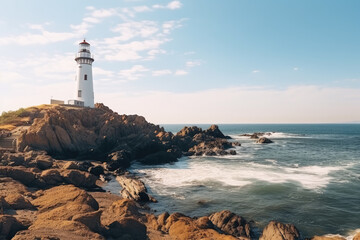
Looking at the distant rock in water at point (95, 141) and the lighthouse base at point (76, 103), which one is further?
the lighthouse base at point (76, 103)

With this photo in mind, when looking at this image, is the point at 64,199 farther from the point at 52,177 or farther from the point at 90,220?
the point at 52,177

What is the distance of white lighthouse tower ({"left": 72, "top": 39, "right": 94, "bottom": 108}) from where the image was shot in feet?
195

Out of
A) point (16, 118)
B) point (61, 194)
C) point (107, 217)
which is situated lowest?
point (107, 217)

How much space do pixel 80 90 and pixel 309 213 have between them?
181ft

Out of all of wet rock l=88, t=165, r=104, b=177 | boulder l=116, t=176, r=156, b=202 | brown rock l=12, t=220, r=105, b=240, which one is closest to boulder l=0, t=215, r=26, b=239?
brown rock l=12, t=220, r=105, b=240

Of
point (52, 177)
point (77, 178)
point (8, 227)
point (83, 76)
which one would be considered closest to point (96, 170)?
point (77, 178)

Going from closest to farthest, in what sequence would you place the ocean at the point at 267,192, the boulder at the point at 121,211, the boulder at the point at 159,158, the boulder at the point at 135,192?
the boulder at the point at 121,211
the ocean at the point at 267,192
the boulder at the point at 135,192
the boulder at the point at 159,158

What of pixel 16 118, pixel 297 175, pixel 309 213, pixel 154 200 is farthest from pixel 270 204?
pixel 16 118

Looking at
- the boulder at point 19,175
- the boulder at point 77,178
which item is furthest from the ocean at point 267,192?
the boulder at point 19,175

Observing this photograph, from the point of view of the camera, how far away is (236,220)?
16.9m

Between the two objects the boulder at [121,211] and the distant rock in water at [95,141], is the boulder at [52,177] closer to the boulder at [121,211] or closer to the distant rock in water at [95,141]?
the distant rock in water at [95,141]

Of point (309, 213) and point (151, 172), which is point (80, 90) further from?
point (309, 213)

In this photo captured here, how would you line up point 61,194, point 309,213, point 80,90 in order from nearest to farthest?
point 61,194 → point 309,213 → point 80,90

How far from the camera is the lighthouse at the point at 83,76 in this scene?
2336 inches
